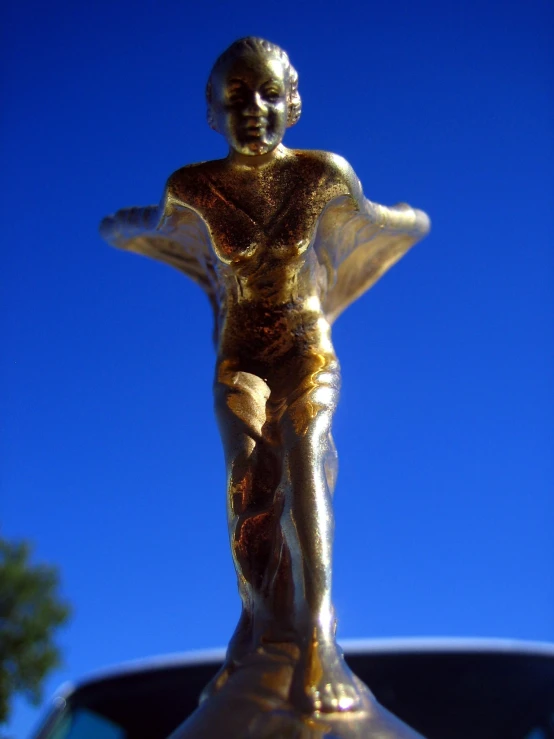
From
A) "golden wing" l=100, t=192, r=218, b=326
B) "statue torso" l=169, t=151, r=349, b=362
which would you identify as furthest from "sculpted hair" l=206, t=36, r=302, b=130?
"golden wing" l=100, t=192, r=218, b=326

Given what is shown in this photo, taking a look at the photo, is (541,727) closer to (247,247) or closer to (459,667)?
(459,667)

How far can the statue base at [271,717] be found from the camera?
1.69 meters

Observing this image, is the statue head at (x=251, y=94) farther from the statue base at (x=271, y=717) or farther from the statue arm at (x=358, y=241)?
the statue base at (x=271, y=717)

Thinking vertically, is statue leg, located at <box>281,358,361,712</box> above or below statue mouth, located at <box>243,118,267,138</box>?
below

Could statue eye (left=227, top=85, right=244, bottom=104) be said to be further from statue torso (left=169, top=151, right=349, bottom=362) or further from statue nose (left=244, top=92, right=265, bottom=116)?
statue torso (left=169, top=151, right=349, bottom=362)

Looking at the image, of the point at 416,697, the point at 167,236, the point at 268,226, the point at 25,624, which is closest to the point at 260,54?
the point at 268,226

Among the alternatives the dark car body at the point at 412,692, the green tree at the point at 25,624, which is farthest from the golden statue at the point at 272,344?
the green tree at the point at 25,624

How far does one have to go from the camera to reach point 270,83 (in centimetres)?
221

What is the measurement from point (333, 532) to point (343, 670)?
0.29 m

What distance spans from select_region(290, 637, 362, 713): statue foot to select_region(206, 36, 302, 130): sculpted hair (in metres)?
1.28

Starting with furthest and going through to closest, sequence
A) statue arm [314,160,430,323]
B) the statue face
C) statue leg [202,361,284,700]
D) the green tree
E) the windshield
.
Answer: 1. the green tree
2. the windshield
3. statue arm [314,160,430,323]
4. the statue face
5. statue leg [202,361,284,700]

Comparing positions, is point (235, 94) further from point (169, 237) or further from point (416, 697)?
point (416, 697)

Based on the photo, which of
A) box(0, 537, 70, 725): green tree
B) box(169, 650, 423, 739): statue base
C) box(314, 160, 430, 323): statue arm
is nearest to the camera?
box(169, 650, 423, 739): statue base

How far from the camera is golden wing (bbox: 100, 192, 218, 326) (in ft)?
8.08
